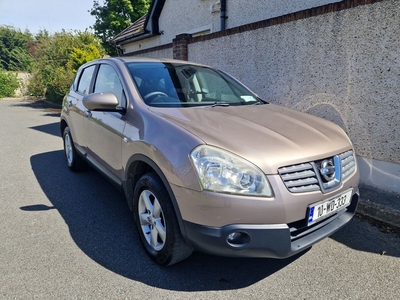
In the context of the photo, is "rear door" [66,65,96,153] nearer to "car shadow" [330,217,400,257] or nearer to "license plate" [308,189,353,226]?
"license plate" [308,189,353,226]

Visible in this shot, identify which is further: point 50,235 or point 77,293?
point 50,235

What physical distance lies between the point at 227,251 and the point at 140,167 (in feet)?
3.56

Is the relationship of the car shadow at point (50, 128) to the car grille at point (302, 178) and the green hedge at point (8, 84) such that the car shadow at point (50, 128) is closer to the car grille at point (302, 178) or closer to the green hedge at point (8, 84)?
the car grille at point (302, 178)

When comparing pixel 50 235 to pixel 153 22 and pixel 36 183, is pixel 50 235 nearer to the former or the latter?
pixel 36 183

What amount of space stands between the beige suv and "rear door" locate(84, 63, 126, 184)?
0.07ft

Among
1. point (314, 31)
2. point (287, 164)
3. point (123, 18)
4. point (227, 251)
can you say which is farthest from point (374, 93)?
point (123, 18)

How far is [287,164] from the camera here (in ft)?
6.29

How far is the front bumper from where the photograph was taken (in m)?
1.84

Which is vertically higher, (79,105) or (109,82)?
(109,82)

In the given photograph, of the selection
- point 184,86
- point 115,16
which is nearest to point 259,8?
point 184,86

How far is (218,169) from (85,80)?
3.13 meters

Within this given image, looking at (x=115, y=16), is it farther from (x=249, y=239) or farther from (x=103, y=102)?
(x=249, y=239)

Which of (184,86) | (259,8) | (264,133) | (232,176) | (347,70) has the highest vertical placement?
(259,8)

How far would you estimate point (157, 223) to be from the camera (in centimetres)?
233
